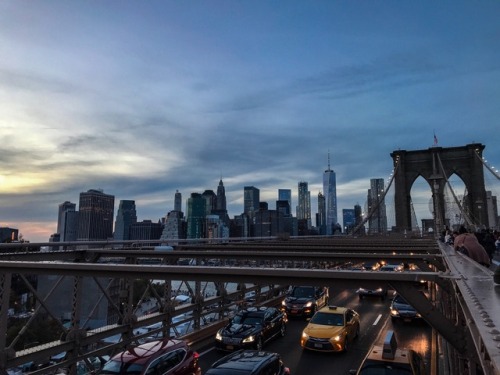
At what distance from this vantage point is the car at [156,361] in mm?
9461

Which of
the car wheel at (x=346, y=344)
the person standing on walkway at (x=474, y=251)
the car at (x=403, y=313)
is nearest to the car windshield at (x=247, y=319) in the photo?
the car wheel at (x=346, y=344)

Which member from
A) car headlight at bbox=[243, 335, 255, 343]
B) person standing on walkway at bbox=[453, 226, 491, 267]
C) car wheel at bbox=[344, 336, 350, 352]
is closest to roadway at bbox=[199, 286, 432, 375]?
car wheel at bbox=[344, 336, 350, 352]

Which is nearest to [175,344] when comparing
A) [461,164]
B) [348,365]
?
[348,365]

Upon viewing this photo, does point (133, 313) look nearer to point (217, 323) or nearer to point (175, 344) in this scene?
point (175, 344)

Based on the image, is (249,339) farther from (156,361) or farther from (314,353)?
(156,361)

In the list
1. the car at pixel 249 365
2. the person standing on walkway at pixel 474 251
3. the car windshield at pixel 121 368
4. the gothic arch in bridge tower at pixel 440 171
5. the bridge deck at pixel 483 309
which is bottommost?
the car at pixel 249 365

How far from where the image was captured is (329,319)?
615 inches

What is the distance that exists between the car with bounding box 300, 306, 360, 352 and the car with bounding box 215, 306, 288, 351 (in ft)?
4.83

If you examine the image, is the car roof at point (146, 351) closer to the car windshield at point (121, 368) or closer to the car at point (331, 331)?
the car windshield at point (121, 368)

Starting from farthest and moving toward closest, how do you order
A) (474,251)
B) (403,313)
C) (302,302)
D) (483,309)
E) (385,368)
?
1. (302,302)
2. (403,313)
3. (385,368)
4. (474,251)
5. (483,309)

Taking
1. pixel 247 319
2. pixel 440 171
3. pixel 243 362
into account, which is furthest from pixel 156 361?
pixel 440 171

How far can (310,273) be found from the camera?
5.52m

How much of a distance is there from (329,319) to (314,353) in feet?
4.88

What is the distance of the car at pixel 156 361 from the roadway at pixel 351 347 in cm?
222
